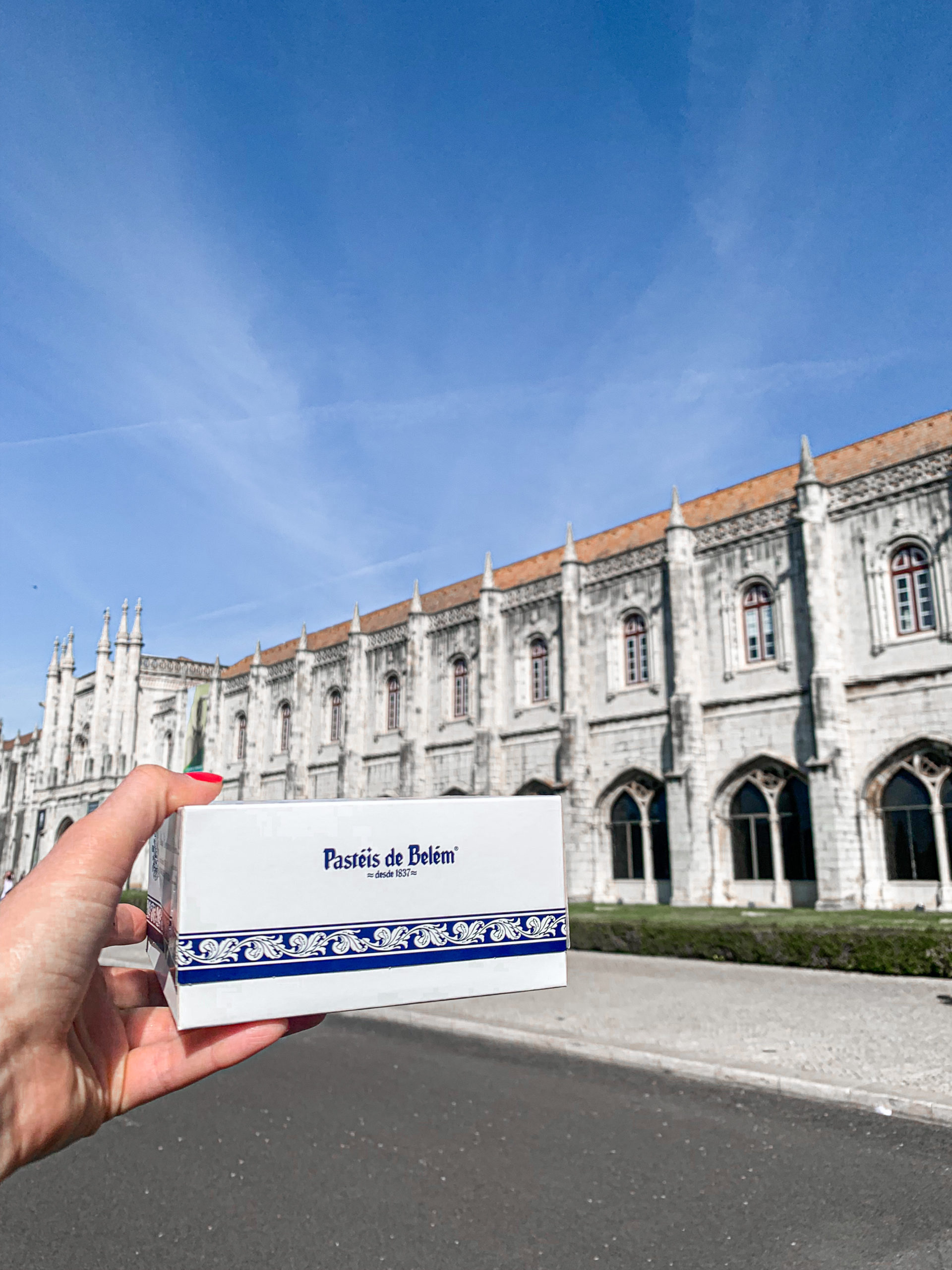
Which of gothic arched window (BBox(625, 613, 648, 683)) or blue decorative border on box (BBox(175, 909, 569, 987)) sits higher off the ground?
gothic arched window (BBox(625, 613, 648, 683))

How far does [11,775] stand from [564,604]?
52.5 m

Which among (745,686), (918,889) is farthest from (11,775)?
(918,889)

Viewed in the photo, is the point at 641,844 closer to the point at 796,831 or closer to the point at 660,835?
the point at 660,835

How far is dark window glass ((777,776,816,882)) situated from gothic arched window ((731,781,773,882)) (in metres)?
0.37

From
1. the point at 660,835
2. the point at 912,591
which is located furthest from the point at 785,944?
the point at 660,835

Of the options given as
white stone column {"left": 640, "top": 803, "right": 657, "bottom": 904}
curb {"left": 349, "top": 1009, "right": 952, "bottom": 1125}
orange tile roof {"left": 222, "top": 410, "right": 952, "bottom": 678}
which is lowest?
curb {"left": 349, "top": 1009, "right": 952, "bottom": 1125}

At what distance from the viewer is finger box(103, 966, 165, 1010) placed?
2.18m

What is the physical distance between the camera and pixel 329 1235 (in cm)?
454

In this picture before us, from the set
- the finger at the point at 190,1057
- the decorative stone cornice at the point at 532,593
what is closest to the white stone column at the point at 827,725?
the decorative stone cornice at the point at 532,593

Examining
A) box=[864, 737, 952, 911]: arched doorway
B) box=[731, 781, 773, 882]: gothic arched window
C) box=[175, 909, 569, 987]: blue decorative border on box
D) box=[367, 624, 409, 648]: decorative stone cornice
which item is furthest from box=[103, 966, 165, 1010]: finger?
box=[367, 624, 409, 648]: decorative stone cornice

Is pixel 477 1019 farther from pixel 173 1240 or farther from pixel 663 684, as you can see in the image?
pixel 663 684

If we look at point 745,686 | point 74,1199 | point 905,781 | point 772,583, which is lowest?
point 74,1199

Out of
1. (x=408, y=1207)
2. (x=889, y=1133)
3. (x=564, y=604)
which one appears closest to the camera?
(x=408, y=1207)

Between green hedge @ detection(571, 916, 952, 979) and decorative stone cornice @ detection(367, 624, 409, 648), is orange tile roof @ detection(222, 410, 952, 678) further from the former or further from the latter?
green hedge @ detection(571, 916, 952, 979)
